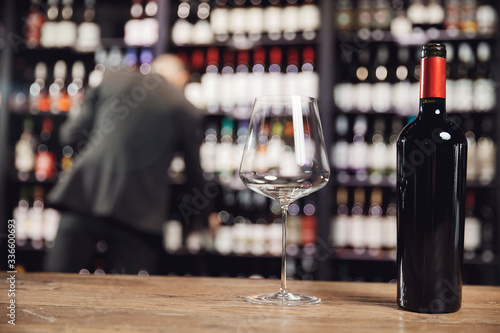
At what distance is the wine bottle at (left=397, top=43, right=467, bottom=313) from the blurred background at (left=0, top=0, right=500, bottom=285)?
6.88 feet

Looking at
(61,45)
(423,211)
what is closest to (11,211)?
(61,45)

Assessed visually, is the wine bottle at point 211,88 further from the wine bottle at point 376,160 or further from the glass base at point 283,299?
the glass base at point 283,299

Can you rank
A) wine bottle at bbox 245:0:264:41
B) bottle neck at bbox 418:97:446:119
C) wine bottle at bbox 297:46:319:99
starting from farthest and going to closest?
wine bottle at bbox 245:0:264:41 → wine bottle at bbox 297:46:319:99 → bottle neck at bbox 418:97:446:119

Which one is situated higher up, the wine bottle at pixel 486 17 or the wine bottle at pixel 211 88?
the wine bottle at pixel 486 17

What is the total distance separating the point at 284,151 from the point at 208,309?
215 mm

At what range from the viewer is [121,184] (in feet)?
6.83

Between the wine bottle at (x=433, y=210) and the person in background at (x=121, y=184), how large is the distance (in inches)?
57.1

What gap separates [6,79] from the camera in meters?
3.08

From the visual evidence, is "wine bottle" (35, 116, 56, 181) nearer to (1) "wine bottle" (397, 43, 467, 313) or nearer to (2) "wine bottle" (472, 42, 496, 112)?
(2) "wine bottle" (472, 42, 496, 112)

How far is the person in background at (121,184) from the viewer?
Result: 2086mm

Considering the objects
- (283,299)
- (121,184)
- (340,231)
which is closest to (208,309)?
(283,299)

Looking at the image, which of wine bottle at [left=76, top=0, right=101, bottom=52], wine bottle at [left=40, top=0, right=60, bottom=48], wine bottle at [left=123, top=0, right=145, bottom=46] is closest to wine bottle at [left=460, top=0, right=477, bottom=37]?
wine bottle at [left=123, top=0, right=145, bottom=46]

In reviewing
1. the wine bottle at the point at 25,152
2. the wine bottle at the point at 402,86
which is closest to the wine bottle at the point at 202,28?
the wine bottle at the point at 402,86

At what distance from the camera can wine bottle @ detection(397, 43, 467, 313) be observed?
2.06ft
